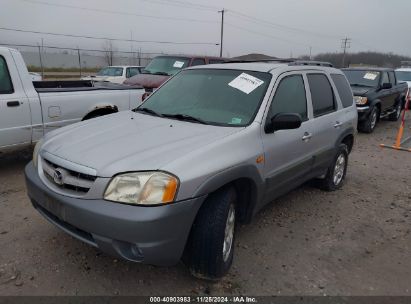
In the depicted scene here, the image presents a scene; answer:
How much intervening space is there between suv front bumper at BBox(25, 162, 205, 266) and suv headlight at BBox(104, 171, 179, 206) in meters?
0.04

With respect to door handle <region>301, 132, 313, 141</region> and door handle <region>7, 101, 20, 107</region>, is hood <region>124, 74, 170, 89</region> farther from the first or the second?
door handle <region>301, 132, 313, 141</region>

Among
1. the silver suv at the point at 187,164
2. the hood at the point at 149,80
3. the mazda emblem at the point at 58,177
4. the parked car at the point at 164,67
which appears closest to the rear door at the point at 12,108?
the silver suv at the point at 187,164

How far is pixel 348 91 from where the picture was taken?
5.25m

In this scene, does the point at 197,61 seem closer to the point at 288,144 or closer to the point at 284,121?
the point at 288,144

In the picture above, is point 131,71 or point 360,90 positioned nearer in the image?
point 360,90

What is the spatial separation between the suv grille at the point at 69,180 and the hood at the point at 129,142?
0.29 feet

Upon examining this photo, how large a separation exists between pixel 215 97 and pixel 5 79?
3.21 m

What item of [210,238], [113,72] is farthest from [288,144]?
[113,72]

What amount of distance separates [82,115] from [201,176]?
382 centimetres

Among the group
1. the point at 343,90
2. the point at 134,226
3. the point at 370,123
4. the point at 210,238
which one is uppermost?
the point at 343,90

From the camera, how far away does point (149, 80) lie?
9727 millimetres

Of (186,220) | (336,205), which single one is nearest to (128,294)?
(186,220)

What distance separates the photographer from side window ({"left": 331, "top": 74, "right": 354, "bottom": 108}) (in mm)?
4914

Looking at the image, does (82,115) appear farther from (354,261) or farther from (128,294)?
(354,261)
